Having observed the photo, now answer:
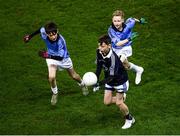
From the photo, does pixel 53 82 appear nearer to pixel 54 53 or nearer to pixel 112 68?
pixel 54 53

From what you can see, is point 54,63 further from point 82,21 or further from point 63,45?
point 82,21

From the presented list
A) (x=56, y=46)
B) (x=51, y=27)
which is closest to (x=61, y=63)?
(x=56, y=46)

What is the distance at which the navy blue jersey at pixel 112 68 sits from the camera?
31.3 ft

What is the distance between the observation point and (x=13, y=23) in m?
18.2

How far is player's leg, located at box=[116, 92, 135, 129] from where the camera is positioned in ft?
32.1

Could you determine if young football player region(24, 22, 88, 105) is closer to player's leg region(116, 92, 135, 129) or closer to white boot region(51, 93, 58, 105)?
white boot region(51, 93, 58, 105)

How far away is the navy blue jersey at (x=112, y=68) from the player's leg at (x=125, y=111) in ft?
0.98

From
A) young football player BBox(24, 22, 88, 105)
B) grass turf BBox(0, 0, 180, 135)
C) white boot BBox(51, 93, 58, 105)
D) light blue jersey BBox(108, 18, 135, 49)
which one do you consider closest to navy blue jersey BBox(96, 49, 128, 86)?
grass turf BBox(0, 0, 180, 135)

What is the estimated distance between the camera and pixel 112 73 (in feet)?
31.3

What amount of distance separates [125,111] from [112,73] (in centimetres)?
95

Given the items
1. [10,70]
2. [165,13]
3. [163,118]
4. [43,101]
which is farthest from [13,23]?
[163,118]

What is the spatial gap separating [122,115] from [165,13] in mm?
8223

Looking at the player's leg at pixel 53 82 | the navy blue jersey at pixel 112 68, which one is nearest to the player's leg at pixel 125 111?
the navy blue jersey at pixel 112 68

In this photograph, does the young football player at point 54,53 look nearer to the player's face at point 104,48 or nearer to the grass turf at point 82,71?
the grass turf at point 82,71
